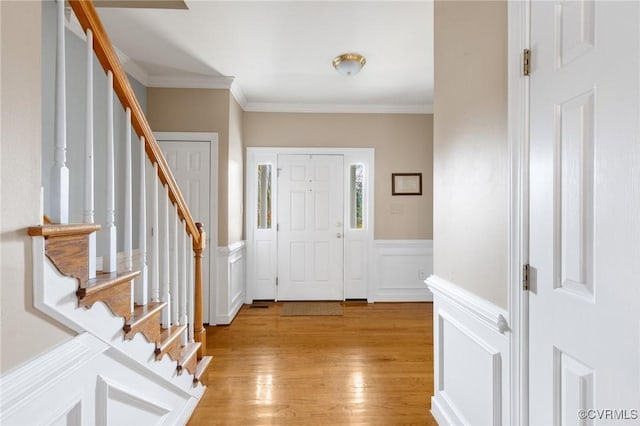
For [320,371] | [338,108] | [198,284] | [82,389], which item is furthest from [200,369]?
[338,108]

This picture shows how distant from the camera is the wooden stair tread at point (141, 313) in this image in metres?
1.27

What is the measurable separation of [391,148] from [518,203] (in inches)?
131

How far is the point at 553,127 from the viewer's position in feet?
3.24

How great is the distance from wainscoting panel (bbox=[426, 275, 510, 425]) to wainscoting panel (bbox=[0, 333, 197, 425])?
4.68ft

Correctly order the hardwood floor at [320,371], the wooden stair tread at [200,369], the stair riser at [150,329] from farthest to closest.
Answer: the wooden stair tread at [200,369]
the hardwood floor at [320,371]
the stair riser at [150,329]

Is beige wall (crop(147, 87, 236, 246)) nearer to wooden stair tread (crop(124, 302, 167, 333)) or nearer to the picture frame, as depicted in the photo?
wooden stair tread (crop(124, 302, 167, 333))

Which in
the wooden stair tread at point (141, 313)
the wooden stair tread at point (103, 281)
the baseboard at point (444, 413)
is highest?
the wooden stair tread at point (103, 281)

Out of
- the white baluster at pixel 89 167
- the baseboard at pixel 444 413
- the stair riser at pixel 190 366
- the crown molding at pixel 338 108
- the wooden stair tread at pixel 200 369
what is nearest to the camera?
the white baluster at pixel 89 167

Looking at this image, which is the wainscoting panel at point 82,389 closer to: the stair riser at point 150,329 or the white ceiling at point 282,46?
the stair riser at point 150,329

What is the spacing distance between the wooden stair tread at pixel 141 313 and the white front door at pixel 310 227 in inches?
108

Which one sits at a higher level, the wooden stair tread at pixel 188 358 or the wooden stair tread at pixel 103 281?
the wooden stair tread at pixel 103 281

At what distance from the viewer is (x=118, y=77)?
4.24 ft
